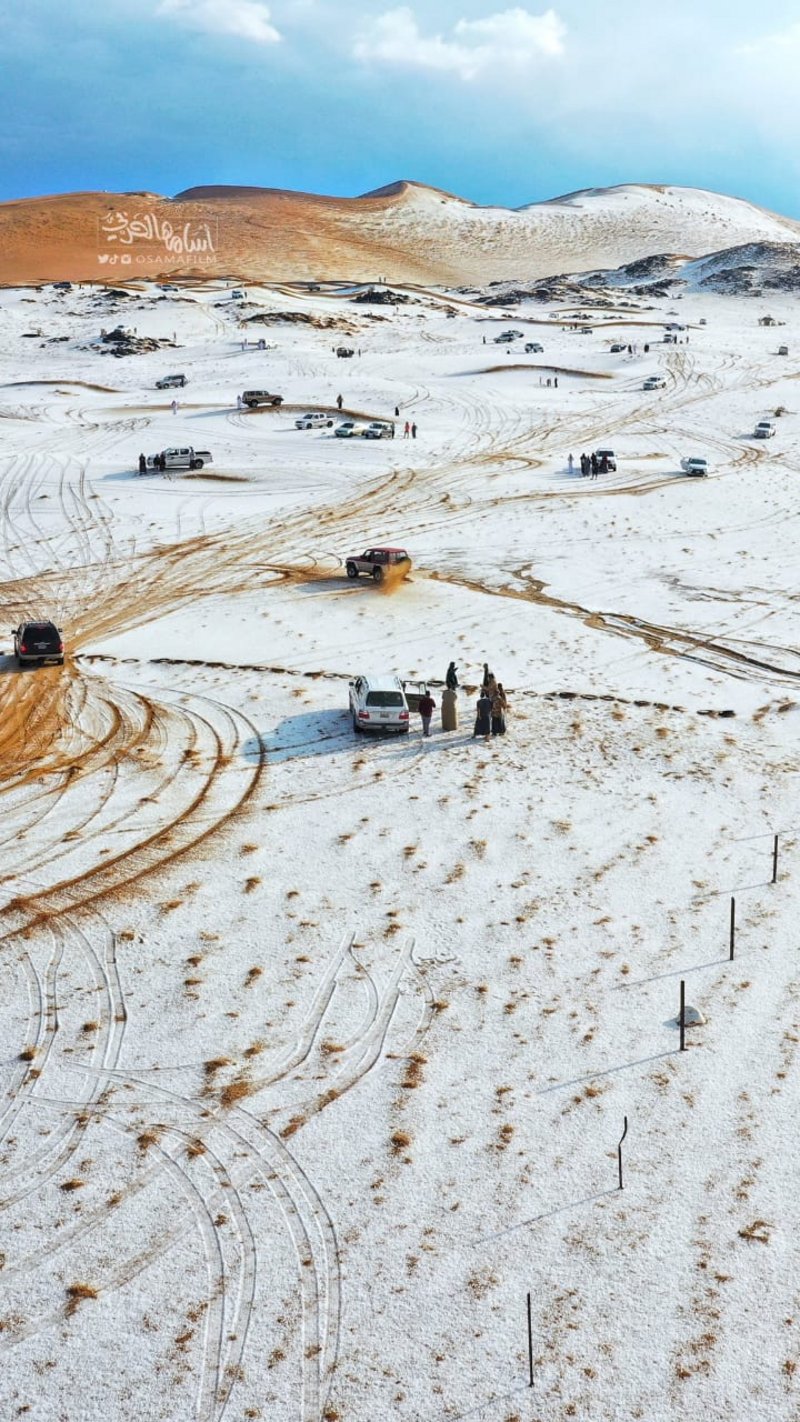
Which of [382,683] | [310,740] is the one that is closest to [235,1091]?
[310,740]

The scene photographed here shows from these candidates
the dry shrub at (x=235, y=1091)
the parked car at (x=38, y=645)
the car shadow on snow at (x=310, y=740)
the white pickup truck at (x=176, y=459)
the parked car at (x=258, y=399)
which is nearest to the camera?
the dry shrub at (x=235, y=1091)

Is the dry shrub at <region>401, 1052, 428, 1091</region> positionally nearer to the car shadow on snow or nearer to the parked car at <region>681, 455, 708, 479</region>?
the car shadow on snow

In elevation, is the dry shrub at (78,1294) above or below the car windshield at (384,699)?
below

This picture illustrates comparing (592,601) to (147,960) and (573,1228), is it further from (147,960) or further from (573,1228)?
(573,1228)

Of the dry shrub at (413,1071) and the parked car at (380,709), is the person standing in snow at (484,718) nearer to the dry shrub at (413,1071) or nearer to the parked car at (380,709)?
the parked car at (380,709)

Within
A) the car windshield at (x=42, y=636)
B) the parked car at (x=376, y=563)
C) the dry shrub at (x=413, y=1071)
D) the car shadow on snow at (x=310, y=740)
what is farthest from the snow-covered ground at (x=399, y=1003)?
the car windshield at (x=42, y=636)

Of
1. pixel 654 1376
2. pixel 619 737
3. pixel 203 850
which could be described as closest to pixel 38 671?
pixel 203 850

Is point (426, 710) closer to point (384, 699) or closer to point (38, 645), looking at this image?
point (384, 699)

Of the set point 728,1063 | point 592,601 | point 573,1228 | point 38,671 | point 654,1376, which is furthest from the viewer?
point 592,601
